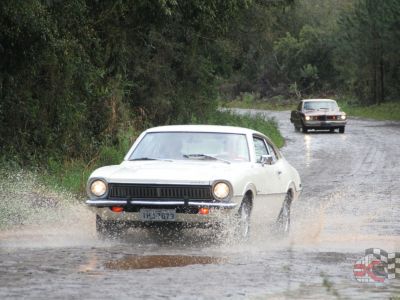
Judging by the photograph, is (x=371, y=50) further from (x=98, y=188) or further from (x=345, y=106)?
(x=98, y=188)

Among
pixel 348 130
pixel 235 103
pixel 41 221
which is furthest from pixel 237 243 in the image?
pixel 235 103

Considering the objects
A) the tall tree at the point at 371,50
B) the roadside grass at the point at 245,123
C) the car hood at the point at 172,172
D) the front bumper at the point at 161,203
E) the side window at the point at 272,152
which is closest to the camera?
the front bumper at the point at 161,203

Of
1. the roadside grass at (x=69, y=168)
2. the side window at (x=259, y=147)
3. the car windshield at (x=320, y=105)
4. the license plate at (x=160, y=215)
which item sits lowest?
the car windshield at (x=320, y=105)

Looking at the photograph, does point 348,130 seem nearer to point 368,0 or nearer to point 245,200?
point 368,0

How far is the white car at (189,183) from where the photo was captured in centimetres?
1191

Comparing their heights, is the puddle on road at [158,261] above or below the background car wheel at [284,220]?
above

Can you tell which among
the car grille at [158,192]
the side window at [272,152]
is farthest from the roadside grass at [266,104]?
the car grille at [158,192]

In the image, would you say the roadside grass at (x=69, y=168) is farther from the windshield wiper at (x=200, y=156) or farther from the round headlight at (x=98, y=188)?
the round headlight at (x=98, y=188)

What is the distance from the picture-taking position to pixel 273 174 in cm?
1362

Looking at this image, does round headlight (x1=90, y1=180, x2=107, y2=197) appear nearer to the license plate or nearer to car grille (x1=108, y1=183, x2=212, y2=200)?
car grille (x1=108, y1=183, x2=212, y2=200)

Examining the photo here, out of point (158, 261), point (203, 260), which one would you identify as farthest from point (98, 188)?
point (203, 260)

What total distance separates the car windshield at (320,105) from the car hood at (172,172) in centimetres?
3512

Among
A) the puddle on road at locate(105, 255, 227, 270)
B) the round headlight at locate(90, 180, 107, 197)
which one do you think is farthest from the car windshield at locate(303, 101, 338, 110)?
the puddle on road at locate(105, 255, 227, 270)

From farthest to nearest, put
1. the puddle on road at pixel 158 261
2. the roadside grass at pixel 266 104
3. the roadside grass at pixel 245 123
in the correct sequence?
the roadside grass at pixel 266 104
the roadside grass at pixel 245 123
the puddle on road at pixel 158 261
